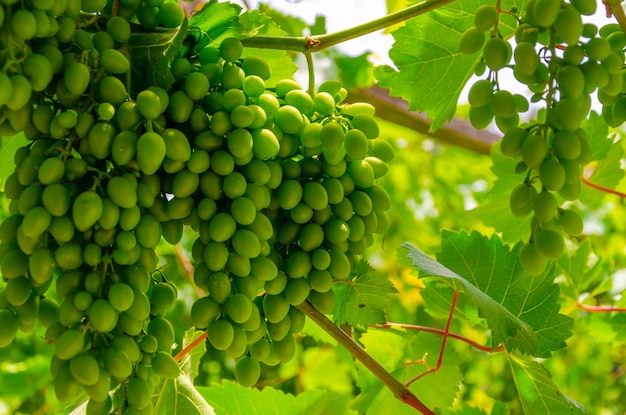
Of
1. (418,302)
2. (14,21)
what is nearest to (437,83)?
(14,21)

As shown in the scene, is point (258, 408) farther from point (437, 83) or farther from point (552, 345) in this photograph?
point (437, 83)

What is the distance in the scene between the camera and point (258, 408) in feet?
3.60

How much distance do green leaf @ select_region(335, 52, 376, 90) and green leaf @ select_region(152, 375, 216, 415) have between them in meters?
1.37

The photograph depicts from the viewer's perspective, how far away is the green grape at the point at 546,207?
1.96 feet

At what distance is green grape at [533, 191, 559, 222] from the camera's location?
60cm

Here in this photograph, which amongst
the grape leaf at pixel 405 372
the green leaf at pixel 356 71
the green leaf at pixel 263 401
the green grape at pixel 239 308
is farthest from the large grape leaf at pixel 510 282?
the green leaf at pixel 356 71

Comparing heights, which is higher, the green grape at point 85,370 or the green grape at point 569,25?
the green grape at point 569,25

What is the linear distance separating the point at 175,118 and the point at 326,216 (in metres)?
0.18

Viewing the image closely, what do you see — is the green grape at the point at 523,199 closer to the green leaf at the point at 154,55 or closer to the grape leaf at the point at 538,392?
the green leaf at the point at 154,55

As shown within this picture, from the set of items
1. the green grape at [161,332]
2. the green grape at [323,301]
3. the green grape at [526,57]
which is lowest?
the green grape at [323,301]

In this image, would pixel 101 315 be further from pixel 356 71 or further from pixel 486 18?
pixel 356 71

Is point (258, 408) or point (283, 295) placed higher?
point (283, 295)

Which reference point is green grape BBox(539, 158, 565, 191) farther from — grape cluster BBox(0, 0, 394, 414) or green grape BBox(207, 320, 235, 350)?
green grape BBox(207, 320, 235, 350)

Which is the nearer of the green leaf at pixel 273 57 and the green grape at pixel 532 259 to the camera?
the green grape at pixel 532 259
